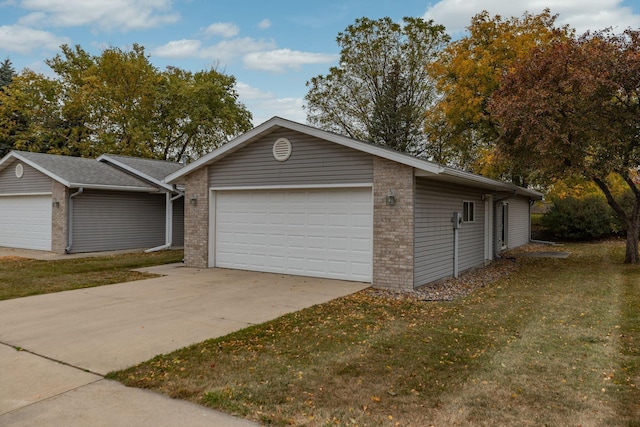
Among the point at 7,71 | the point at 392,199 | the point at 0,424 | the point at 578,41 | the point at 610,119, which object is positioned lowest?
the point at 0,424

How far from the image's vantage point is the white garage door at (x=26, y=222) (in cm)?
1599

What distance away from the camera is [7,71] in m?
33.1

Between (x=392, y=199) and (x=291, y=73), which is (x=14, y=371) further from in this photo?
(x=291, y=73)

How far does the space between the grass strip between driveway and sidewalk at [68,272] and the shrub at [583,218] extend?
19.3 metres

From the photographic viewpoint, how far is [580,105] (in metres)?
10.9

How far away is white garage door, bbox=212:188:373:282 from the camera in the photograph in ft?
31.5

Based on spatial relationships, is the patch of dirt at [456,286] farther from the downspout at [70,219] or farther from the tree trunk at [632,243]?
the downspout at [70,219]

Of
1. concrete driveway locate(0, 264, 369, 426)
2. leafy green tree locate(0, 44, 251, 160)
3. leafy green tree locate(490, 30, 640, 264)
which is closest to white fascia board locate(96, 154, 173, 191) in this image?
concrete driveway locate(0, 264, 369, 426)

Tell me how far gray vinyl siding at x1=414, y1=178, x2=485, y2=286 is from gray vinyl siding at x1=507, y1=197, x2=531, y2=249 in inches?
292

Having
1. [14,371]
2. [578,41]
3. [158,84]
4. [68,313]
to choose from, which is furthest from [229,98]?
[14,371]

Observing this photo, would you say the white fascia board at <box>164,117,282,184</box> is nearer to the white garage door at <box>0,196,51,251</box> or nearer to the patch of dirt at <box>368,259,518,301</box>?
the patch of dirt at <box>368,259,518,301</box>

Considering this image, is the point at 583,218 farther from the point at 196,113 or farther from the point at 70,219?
the point at 196,113

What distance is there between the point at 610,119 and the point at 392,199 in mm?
6744

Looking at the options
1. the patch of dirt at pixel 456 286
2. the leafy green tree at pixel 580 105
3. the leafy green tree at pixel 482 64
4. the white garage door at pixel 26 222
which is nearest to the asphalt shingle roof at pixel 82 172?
the white garage door at pixel 26 222
